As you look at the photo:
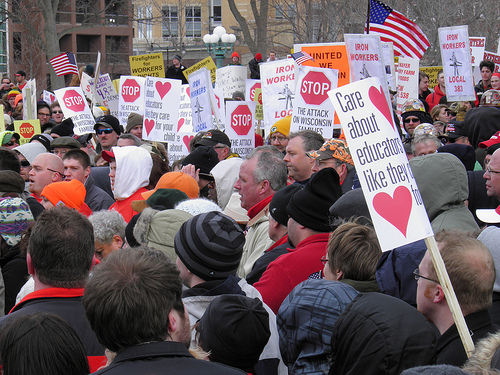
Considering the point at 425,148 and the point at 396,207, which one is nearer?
the point at 396,207

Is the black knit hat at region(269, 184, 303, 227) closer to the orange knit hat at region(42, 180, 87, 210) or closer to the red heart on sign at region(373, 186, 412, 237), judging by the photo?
the red heart on sign at region(373, 186, 412, 237)

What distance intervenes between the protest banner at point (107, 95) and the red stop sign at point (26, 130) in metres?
2.85

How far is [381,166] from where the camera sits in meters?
3.03

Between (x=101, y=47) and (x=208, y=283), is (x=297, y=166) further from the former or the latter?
(x=101, y=47)

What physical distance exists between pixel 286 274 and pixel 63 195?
2.80 m

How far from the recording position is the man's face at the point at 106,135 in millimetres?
9125

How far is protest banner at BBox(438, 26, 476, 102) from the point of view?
385 inches

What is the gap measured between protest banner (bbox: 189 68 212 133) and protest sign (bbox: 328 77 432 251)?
6.20 m

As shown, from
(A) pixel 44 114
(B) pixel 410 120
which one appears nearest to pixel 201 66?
(A) pixel 44 114

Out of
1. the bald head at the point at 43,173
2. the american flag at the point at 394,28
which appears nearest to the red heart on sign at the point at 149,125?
the bald head at the point at 43,173

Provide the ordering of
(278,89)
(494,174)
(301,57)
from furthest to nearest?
(278,89), (301,57), (494,174)

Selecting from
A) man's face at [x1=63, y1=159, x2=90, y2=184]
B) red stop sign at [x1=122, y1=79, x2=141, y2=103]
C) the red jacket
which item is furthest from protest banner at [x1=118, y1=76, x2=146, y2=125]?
the red jacket

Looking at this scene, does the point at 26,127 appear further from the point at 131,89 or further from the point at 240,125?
the point at 240,125

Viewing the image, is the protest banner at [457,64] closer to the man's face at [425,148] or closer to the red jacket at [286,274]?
the man's face at [425,148]
